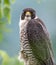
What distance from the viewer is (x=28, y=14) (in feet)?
4.61

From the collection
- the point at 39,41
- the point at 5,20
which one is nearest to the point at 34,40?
the point at 39,41

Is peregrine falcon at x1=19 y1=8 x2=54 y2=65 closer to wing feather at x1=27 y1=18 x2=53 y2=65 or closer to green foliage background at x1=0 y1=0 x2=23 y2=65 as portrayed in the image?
wing feather at x1=27 y1=18 x2=53 y2=65

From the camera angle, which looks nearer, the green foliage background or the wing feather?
the green foliage background

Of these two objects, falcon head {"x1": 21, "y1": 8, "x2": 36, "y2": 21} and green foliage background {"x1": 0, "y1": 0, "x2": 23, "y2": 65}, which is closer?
green foliage background {"x1": 0, "y1": 0, "x2": 23, "y2": 65}

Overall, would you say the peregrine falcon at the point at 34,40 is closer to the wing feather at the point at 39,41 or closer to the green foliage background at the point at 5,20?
the wing feather at the point at 39,41

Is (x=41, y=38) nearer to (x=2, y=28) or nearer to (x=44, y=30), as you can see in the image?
(x=44, y=30)

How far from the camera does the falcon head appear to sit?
138 centimetres

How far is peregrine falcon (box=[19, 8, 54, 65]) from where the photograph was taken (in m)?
1.41

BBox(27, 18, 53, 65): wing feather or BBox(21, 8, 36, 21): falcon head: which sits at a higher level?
BBox(21, 8, 36, 21): falcon head

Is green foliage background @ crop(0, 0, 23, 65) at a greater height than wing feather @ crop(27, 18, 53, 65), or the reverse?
green foliage background @ crop(0, 0, 23, 65)

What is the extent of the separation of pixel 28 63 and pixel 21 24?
0.79 feet

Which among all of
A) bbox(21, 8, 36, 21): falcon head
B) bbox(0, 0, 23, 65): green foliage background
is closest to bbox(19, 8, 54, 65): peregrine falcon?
bbox(21, 8, 36, 21): falcon head

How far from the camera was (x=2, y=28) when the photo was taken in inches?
33.5

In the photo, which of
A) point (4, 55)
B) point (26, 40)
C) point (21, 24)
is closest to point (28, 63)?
point (26, 40)
